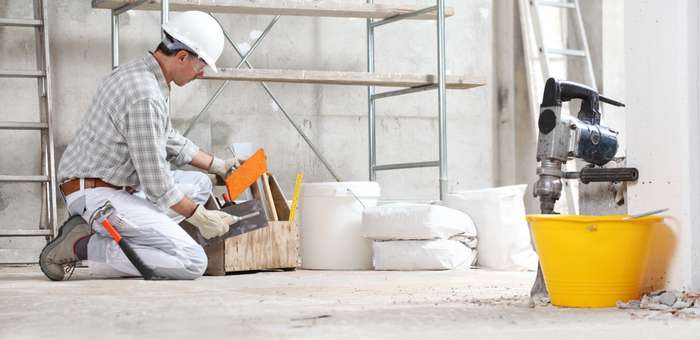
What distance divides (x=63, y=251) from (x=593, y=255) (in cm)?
237

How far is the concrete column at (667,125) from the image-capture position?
2805 mm

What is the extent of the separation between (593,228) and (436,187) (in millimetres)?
3491

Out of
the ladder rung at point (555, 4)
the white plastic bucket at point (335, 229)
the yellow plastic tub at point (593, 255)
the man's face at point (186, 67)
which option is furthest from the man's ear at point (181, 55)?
the ladder rung at point (555, 4)

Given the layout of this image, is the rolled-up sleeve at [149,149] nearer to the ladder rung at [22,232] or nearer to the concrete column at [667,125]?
the ladder rung at [22,232]

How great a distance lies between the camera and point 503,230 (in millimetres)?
4953

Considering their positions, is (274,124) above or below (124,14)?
below

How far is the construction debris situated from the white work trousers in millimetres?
2000

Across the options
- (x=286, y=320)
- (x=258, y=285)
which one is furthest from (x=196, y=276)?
(x=286, y=320)

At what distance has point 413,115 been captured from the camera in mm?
6129

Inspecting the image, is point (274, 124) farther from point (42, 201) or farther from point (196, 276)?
point (196, 276)

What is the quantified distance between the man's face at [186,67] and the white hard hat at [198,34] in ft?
0.12

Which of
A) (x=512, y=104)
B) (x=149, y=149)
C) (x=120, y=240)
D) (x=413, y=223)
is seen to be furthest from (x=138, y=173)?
(x=512, y=104)

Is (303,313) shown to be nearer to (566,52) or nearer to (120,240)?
(120,240)

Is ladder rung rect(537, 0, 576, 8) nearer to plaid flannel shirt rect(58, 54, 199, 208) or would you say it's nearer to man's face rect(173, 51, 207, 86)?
man's face rect(173, 51, 207, 86)
